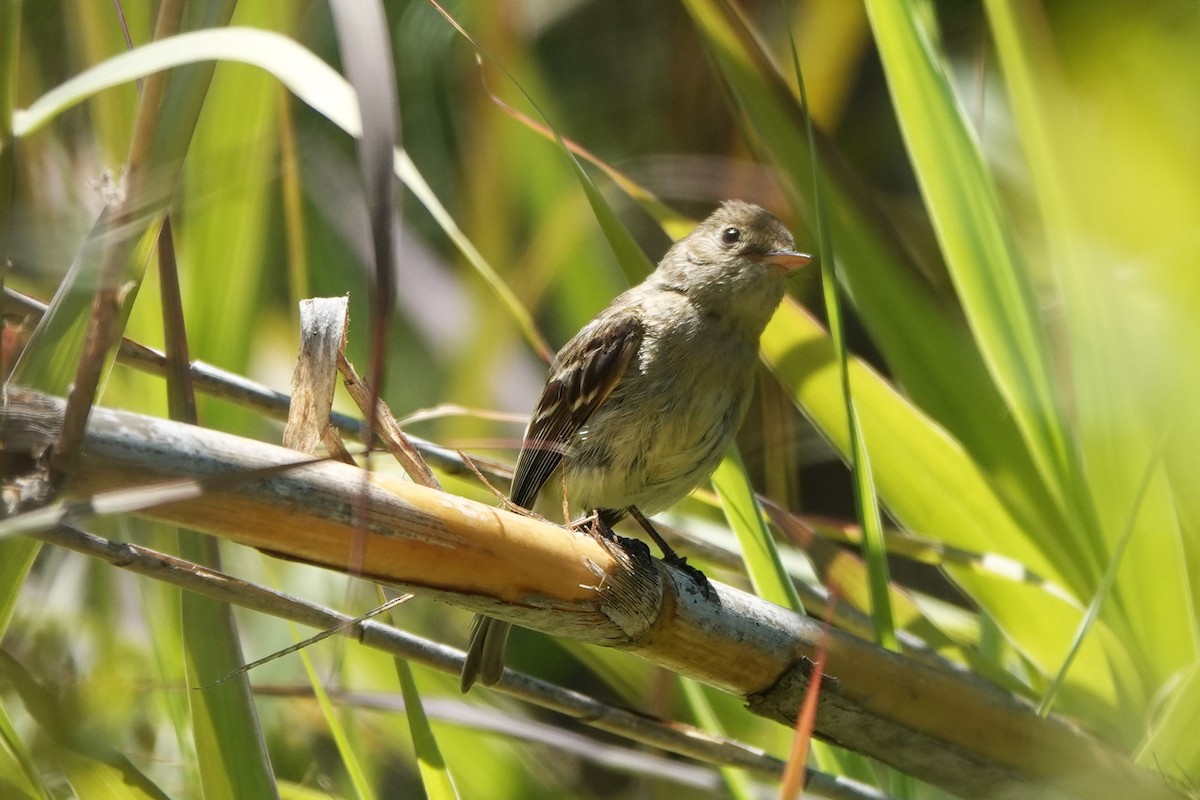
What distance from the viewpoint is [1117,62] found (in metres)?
0.98

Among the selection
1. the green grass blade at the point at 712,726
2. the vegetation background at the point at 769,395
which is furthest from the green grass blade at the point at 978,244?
the green grass blade at the point at 712,726

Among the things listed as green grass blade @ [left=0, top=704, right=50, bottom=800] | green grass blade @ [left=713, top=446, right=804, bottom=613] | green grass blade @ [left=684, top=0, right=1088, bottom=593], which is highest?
green grass blade @ [left=684, top=0, right=1088, bottom=593]

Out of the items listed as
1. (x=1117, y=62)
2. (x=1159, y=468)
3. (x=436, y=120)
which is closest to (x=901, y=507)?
(x=1159, y=468)

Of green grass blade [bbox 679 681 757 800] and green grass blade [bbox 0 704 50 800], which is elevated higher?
green grass blade [bbox 0 704 50 800]

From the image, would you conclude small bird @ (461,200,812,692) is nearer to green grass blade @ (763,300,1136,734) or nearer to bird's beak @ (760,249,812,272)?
bird's beak @ (760,249,812,272)

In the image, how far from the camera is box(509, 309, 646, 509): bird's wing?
2.99 m

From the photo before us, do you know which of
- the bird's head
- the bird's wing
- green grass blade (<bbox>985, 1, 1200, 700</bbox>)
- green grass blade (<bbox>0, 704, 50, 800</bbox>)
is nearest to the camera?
green grass blade (<bbox>0, 704, 50, 800</bbox>)

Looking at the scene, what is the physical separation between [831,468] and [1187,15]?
14.3ft

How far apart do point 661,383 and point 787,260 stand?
1.57 ft

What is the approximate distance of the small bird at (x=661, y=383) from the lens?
114 inches

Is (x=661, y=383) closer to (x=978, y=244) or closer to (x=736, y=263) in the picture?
(x=736, y=263)

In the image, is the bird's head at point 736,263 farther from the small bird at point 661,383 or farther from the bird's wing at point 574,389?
the bird's wing at point 574,389

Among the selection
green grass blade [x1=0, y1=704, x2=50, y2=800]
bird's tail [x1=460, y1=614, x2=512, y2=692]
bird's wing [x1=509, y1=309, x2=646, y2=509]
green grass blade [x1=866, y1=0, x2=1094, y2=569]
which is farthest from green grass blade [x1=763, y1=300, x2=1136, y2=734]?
green grass blade [x1=0, y1=704, x2=50, y2=800]

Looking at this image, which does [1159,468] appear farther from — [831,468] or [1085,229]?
[831,468]
